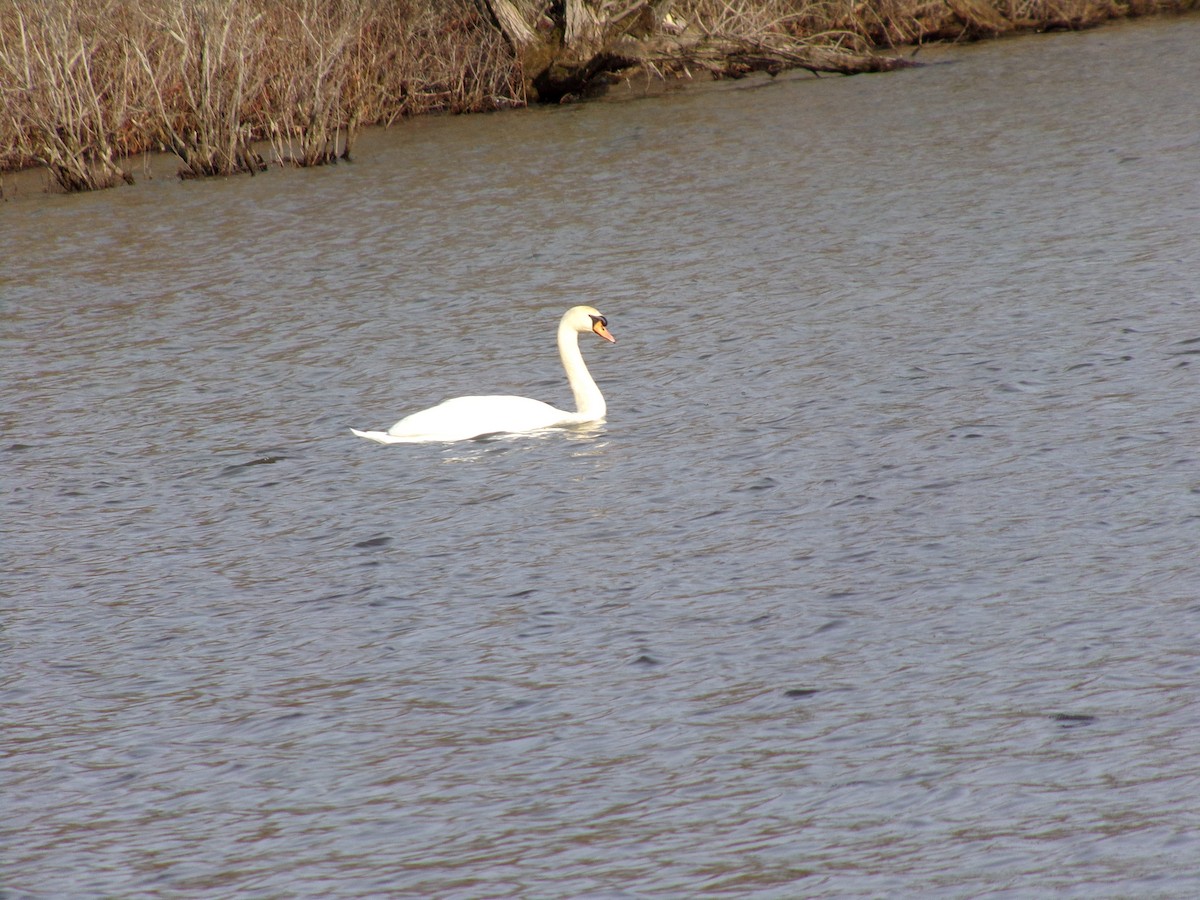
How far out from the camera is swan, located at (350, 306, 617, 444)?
8.73m

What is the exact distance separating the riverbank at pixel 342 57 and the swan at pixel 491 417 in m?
11.3

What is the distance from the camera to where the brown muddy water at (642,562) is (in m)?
4.55

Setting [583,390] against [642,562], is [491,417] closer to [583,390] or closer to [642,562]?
[583,390]

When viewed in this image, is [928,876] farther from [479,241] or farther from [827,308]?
[479,241]

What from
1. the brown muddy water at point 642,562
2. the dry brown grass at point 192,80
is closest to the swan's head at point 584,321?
the brown muddy water at point 642,562

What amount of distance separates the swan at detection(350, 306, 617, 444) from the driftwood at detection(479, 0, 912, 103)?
577 inches

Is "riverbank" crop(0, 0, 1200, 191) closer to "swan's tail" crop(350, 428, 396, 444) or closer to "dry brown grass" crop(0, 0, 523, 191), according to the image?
"dry brown grass" crop(0, 0, 523, 191)

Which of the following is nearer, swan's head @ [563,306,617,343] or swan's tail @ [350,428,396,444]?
swan's tail @ [350,428,396,444]

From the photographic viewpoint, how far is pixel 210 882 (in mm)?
4488

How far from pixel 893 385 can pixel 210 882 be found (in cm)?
540

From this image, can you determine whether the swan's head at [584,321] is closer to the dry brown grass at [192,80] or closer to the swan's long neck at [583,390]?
the swan's long neck at [583,390]

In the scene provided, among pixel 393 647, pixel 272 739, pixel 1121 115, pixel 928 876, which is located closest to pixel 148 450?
pixel 393 647

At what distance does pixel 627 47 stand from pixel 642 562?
17646 mm

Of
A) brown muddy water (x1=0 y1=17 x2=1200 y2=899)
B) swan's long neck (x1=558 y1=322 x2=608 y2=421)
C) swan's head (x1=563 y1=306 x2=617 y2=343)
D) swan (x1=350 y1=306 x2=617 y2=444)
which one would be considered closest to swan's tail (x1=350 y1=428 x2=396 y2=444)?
swan (x1=350 y1=306 x2=617 y2=444)
